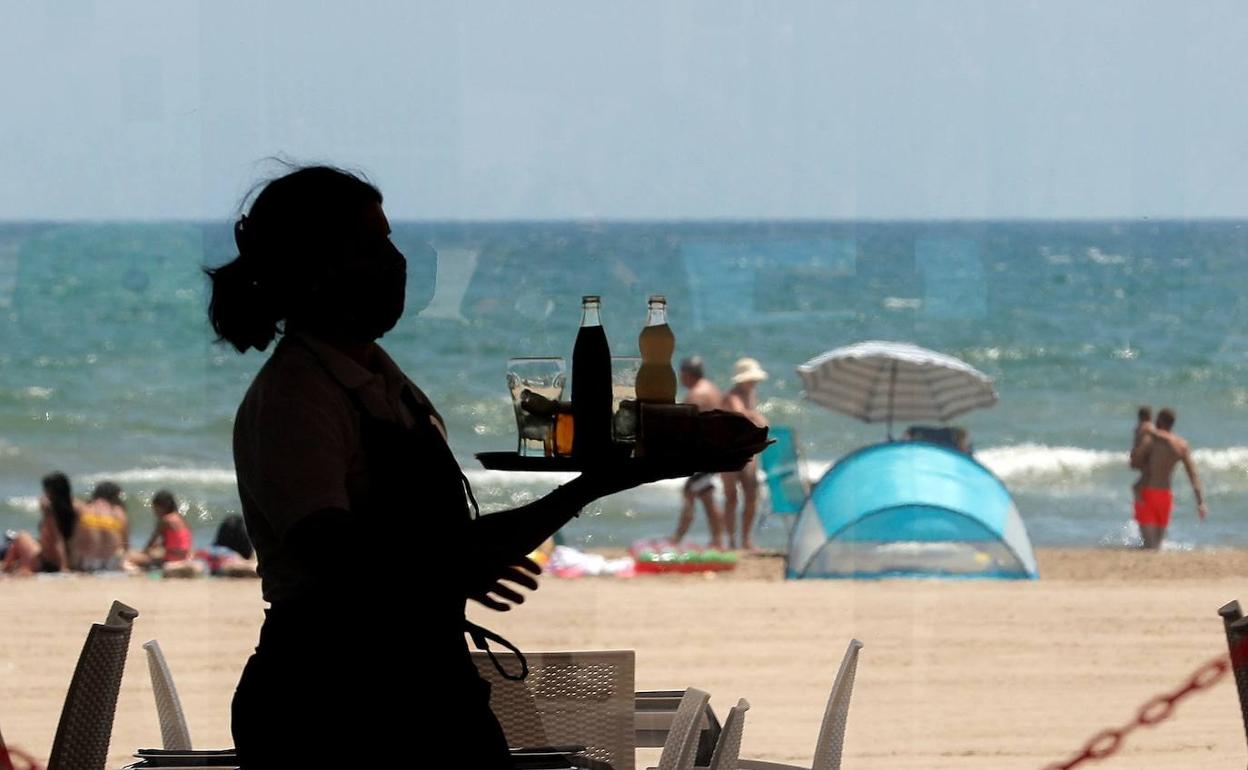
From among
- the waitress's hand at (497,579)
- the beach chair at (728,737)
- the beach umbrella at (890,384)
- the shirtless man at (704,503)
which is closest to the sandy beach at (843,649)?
the shirtless man at (704,503)

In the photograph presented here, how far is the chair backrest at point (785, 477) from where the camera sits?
9.21 metres

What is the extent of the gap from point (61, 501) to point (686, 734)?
326 inches

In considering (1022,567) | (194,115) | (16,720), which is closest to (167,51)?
(194,115)

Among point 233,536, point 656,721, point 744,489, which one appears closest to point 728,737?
point 656,721

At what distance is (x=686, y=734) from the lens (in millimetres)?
1932

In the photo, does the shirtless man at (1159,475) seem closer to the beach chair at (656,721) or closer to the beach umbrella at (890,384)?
the beach umbrella at (890,384)

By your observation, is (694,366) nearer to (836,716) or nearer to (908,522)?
(908,522)

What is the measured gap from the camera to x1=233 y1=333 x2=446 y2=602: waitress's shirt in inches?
58.1

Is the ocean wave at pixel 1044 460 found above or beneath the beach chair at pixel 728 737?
beneath

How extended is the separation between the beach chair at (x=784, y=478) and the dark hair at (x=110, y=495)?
3.54m

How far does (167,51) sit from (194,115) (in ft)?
1.82

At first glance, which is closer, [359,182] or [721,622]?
[359,182]

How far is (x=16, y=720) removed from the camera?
5418mm

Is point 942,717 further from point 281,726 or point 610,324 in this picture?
point 281,726
